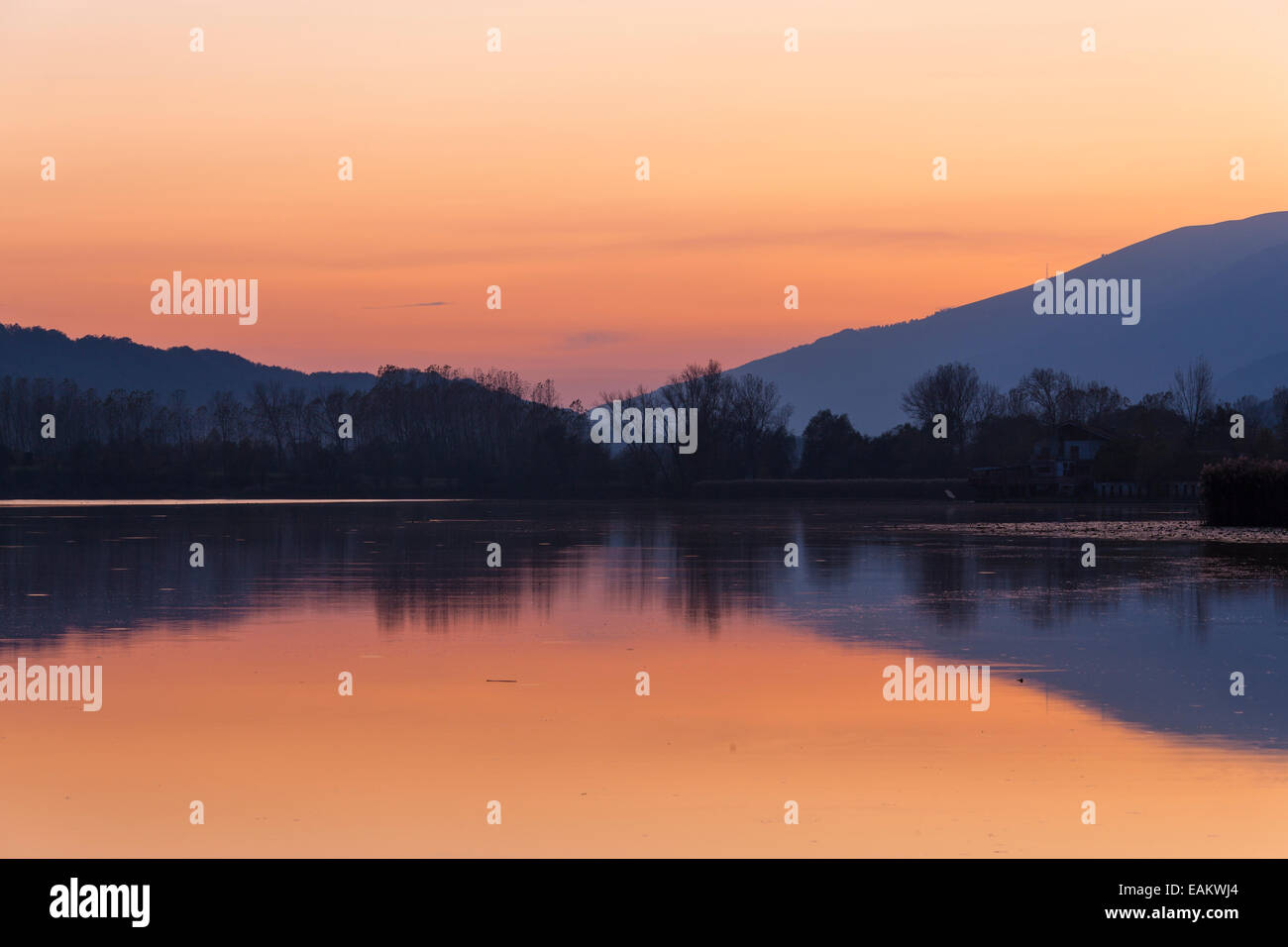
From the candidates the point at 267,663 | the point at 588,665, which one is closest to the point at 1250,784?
the point at 588,665

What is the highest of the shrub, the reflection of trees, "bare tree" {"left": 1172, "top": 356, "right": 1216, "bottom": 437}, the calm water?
"bare tree" {"left": 1172, "top": 356, "right": 1216, "bottom": 437}

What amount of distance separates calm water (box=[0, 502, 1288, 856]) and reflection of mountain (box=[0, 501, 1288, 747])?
0.47ft

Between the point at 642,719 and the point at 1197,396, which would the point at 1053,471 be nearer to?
the point at 1197,396

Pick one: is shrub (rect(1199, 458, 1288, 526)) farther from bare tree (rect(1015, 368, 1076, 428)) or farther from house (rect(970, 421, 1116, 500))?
bare tree (rect(1015, 368, 1076, 428))

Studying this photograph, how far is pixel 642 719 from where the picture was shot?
1525cm

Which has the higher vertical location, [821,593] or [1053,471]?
[1053,471]

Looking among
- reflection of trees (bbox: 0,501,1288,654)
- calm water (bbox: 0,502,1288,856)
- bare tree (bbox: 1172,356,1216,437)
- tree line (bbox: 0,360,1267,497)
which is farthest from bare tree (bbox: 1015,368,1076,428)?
calm water (bbox: 0,502,1288,856)

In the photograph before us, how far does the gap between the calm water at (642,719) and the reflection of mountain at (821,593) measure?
14 centimetres

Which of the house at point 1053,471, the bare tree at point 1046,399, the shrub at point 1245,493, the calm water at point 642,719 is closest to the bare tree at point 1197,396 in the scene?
the house at point 1053,471

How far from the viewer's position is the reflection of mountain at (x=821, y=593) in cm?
1873

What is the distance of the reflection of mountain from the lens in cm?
1873

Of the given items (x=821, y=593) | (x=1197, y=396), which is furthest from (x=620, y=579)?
(x=1197, y=396)

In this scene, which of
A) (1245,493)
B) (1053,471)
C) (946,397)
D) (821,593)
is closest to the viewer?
(821,593)

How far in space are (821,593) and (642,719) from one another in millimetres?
14809
